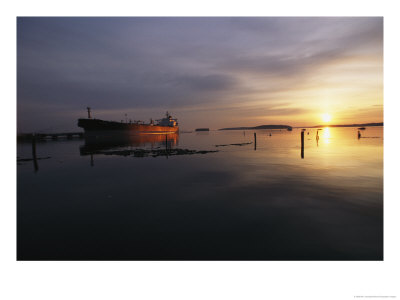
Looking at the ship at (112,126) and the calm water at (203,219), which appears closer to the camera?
the calm water at (203,219)

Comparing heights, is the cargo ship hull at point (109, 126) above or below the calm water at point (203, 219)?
above

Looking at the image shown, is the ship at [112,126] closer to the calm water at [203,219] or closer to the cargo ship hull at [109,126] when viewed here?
the cargo ship hull at [109,126]

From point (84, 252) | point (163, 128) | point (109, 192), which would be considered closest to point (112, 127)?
point (163, 128)

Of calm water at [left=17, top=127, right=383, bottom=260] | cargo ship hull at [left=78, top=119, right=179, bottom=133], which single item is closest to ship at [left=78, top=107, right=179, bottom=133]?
cargo ship hull at [left=78, top=119, right=179, bottom=133]

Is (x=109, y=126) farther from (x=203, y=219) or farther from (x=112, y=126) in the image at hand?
(x=203, y=219)

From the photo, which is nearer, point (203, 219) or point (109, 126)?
point (203, 219)

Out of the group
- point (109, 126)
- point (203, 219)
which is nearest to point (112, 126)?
point (109, 126)

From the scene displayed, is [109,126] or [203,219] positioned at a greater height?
[109,126]

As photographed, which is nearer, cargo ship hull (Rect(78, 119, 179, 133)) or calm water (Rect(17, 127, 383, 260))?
calm water (Rect(17, 127, 383, 260))

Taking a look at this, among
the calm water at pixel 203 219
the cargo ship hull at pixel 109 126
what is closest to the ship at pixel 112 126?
the cargo ship hull at pixel 109 126

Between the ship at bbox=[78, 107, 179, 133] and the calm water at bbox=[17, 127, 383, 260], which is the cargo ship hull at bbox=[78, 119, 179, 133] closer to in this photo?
the ship at bbox=[78, 107, 179, 133]

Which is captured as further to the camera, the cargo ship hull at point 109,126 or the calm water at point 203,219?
the cargo ship hull at point 109,126
